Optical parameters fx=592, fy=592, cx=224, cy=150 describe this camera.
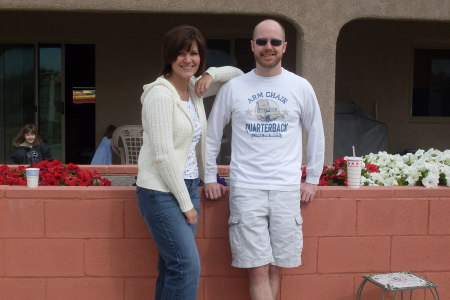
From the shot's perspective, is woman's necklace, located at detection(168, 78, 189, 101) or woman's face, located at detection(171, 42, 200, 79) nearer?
woman's face, located at detection(171, 42, 200, 79)

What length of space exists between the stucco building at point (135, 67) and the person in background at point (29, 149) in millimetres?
2237

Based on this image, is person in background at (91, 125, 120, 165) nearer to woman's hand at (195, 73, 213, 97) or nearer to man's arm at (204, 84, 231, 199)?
man's arm at (204, 84, 231, 199)

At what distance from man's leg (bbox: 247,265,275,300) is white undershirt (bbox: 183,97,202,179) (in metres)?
0.65

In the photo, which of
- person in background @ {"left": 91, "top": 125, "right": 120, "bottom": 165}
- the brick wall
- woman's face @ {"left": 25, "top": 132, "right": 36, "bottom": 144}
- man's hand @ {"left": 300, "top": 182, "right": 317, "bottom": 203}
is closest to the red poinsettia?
the brick wall

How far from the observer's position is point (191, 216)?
3.07 m

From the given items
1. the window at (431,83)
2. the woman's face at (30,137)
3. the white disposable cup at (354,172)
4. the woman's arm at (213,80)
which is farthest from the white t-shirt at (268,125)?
the window at (431,83)

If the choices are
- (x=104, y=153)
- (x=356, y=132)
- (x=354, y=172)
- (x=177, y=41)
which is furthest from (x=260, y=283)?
(x=356, y=132)

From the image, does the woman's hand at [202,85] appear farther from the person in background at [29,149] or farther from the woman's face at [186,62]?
the person in background at [29,149]

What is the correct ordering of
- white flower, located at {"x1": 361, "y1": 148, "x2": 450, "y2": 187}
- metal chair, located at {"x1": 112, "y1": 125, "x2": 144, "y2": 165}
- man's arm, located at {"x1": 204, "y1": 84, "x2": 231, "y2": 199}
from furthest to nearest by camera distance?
1. metal chair, located at {"x1": 112, "y1": 125, "x2": 144, "y2": 165}
2. white flower, located at {"x1": 361, "y1": 148, "x2": 450, "y2": 187}
3. man's arm, located at {"x1": 204, "y1": 84, "x2": 231, "y2": 199}

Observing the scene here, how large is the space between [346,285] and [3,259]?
2207 mm

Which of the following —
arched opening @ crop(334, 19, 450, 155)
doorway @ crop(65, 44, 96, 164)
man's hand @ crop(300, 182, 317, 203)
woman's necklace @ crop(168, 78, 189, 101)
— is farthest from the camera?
arched opening @ crop(334, 19, 450, 155)

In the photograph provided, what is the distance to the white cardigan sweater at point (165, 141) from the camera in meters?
2.93

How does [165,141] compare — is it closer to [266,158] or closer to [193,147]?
[193,147]

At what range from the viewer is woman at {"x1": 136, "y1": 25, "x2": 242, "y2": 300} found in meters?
2.95
